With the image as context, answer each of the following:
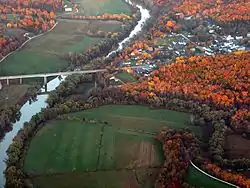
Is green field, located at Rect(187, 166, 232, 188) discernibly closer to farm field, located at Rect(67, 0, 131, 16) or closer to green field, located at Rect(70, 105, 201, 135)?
green field, located at Rect(70, 105, 201, 135)

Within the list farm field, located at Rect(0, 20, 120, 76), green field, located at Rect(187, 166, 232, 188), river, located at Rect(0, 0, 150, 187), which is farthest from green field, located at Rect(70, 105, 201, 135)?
farm field, located at Rect(0, 20, 120, 76)

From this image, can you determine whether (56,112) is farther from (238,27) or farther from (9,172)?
(238,27)

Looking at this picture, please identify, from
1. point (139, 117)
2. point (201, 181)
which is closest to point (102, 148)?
point (139, 117)

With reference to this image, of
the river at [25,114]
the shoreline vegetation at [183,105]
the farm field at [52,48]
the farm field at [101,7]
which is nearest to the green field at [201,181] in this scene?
the shoreline vegetation at [183,105]

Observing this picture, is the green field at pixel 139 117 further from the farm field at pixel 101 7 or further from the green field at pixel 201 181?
the farm field at pixel 101 7

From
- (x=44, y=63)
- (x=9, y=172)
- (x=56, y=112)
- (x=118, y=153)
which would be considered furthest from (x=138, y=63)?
(x=9, y=172)
